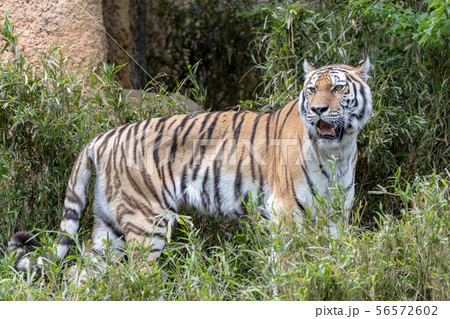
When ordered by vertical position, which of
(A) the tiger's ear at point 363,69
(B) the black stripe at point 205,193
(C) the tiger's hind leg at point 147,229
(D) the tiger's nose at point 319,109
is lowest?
(C) the tiger's hind leg at point 147,229

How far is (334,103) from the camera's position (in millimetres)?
3551

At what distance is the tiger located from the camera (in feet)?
11.8

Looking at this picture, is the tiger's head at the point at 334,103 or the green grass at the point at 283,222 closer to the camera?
the green grass at the point at 283,222

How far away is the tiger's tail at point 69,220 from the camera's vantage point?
3463mm

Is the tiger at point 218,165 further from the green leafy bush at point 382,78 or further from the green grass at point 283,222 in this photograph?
the green leafy bush at point 382,78

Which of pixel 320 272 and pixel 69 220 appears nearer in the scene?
pixel 320 272

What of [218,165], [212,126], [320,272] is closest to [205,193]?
[218,165]

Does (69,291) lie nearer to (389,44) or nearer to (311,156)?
(311,156)

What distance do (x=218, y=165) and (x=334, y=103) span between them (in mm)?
811

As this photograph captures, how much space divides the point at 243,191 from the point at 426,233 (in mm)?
1164

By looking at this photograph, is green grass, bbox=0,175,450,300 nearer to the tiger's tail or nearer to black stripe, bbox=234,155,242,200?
the tiger's tail

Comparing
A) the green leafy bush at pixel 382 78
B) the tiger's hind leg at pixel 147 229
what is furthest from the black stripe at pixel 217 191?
the green leafy bush at pixel 382 78

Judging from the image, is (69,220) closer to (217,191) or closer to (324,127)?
(217,191)
